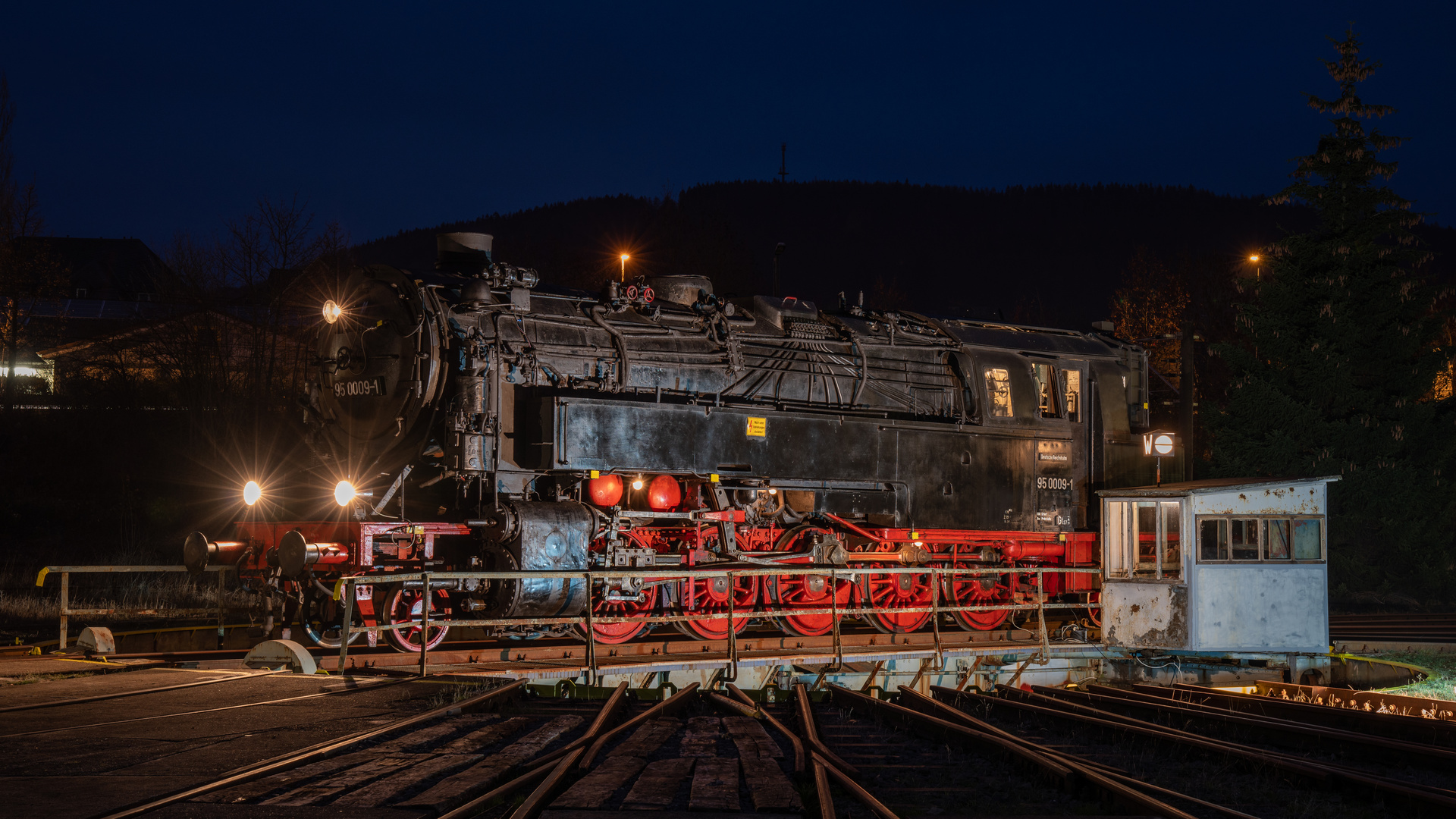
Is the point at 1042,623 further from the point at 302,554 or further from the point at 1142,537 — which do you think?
the point at 302,554

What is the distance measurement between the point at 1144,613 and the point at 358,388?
8.91 m

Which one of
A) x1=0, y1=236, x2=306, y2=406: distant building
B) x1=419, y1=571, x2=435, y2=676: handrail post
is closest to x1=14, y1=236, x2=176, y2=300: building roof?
x1=0, y1=236, x2=306, y2=406: distant building

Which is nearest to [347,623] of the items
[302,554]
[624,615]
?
[302,554]

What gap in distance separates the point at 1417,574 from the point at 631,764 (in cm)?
2247

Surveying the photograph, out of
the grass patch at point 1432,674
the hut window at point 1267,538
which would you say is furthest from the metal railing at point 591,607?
A: the grass patch at point 1432,674

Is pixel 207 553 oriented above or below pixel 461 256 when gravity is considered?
below

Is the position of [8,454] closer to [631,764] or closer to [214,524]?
[214,524]

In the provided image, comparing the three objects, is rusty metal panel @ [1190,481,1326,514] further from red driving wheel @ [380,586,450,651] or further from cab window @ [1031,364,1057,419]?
red driving wheel @ [380,586,450,651]

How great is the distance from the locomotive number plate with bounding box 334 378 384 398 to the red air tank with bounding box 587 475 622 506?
2.18 metres

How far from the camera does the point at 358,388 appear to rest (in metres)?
10.8

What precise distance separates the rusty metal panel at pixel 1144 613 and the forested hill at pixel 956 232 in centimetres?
10249

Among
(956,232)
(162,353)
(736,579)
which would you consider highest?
(956,232)

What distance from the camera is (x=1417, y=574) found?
2252 cm

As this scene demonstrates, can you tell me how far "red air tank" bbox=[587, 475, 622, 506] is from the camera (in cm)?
1049
